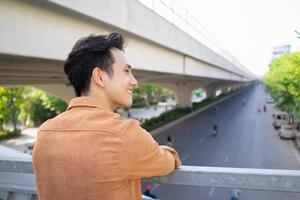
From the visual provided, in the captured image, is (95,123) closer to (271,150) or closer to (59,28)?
(59,28)

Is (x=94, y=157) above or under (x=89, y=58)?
under

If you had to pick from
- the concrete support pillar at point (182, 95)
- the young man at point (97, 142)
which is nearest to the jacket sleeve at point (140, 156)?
the young man at point (97, 142)

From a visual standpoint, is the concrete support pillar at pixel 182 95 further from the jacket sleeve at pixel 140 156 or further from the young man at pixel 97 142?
the jacket sleeve at pixel 140 156

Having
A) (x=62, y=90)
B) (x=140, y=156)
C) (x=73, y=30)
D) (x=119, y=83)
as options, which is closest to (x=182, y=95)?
(x=62, y=90)

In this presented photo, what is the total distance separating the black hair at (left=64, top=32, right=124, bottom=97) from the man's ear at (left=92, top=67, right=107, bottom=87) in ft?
0.05

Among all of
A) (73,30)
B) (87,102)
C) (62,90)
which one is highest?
(73,30)

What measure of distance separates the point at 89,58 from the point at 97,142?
0.43 meters

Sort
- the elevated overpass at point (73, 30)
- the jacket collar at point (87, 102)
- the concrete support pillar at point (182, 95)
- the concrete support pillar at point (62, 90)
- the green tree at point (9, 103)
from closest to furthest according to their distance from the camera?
the jacket collar at point (87, 102)
the elevated overpass at point (73, 30)
the concrete support pillar at point (62, 90)
the green tree at point (9, 103)
the concrete support pillar at point (182, 95)

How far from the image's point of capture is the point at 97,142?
1.52m

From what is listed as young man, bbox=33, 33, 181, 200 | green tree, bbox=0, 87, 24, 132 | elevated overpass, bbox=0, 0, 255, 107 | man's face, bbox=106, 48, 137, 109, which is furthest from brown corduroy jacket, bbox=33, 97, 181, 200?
green tree, bbox=0, 87, 24, 132

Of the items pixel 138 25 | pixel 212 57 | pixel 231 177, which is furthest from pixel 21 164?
pixel 212 57

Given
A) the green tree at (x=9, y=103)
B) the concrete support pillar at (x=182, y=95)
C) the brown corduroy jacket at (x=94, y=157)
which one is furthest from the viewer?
the concrete support pillar at (x=182, y=95)

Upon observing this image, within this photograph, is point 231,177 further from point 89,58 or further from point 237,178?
point 89,58

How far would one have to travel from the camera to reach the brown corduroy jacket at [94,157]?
1503 millimetres
